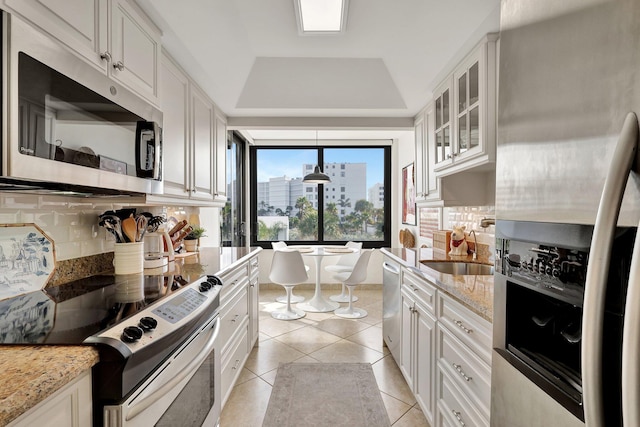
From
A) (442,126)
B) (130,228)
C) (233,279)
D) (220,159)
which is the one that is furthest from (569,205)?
(220,159)

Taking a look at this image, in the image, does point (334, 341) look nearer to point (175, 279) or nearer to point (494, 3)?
point (175, 279)

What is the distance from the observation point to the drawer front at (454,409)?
1.40 metres

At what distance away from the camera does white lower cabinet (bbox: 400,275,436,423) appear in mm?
1938

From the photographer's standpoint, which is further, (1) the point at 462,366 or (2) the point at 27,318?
(1) the point at 462,366

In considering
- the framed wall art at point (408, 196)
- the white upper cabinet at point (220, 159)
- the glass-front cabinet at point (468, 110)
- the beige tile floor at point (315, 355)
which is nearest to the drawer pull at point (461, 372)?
the beige tile floor at point (315, 355)

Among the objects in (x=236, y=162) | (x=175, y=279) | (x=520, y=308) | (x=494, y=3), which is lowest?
(x=175, y=279)

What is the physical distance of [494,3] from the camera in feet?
5.72

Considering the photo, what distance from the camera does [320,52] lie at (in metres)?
2.79

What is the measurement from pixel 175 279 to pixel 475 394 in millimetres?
1490

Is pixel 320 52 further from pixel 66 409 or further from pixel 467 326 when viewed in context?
pixel 66 409

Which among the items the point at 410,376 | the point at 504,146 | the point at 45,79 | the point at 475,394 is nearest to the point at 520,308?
the point at 504,146

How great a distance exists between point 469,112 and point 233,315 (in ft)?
6.60

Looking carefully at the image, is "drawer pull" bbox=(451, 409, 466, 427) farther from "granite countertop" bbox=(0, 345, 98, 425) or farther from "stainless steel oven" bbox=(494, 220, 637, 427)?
"granite countertop" bbox=(0, 345, 98, 425)

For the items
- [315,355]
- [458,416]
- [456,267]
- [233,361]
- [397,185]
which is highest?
[397,185]
